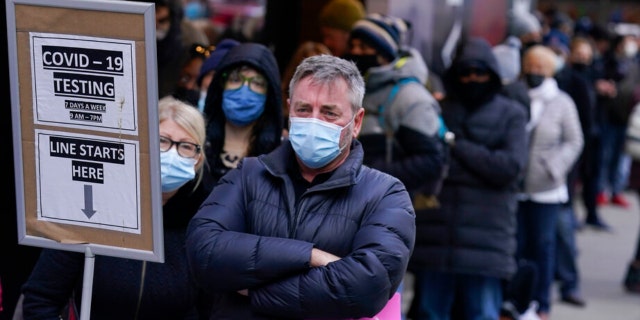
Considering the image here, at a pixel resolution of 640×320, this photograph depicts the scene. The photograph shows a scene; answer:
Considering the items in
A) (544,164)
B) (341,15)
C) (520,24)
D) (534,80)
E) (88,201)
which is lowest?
(544,164)

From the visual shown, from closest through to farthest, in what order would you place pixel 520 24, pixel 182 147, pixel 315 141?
pixel 315 141, pixel 182 147, pixel 520 24

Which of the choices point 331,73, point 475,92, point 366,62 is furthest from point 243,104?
point 475,92

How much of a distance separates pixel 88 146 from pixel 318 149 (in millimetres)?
676

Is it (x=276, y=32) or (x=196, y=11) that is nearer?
(x=276, y=32)

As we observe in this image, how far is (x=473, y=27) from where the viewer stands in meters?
10.4

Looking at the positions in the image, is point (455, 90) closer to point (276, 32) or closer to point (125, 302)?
point (276, 32)

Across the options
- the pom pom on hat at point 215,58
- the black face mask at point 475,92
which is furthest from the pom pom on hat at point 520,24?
the pom pom on hat at point 215,58

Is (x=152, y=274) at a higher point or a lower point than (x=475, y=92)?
higher

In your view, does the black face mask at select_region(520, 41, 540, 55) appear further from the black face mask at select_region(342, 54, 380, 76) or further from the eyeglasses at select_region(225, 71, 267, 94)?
the eyeglasses at select_region(225, 71, 267, 94)

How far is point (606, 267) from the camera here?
1055 cm

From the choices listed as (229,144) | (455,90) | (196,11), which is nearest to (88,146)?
(229,144)

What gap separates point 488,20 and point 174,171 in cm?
730

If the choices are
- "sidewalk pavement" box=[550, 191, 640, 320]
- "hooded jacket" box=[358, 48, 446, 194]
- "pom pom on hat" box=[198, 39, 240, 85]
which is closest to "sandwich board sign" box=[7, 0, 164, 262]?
"pom pom on hat" box=[198, 39, 240, 85]

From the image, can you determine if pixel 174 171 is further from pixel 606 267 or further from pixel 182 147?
pixel 606 267
